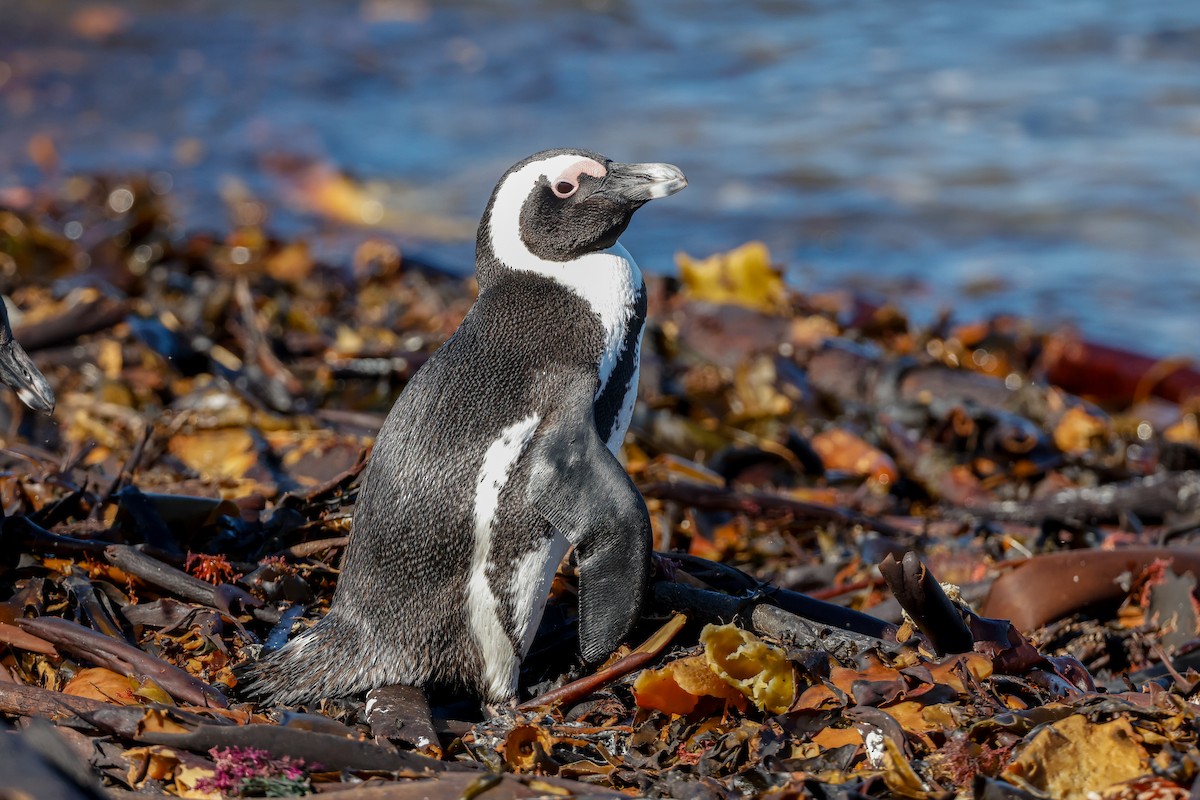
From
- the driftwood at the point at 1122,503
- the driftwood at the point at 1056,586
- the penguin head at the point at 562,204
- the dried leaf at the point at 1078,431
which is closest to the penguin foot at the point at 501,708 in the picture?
the penguin head at the point at 562,204

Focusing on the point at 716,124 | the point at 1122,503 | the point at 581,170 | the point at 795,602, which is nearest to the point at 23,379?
the point at 581,170

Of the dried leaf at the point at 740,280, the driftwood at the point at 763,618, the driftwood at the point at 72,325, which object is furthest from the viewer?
the dried leaf at the point at 740,280

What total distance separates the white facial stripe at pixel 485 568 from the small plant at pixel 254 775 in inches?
21.8

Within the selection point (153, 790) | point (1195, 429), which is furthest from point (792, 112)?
point (153, 790)

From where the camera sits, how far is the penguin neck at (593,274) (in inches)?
117

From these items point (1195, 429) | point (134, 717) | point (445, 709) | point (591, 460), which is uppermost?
point (591, 460)

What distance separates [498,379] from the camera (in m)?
2.85

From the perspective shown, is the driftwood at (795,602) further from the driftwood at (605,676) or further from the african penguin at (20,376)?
the african penguin at (20,376)

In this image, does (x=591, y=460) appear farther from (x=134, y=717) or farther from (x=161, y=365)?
(x=161, y=365)

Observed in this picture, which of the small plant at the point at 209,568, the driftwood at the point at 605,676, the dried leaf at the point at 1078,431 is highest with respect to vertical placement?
the small plant at the point at 209,568

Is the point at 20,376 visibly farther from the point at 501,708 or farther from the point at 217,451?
the point at 217,451

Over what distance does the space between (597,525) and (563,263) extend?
2.28 feet

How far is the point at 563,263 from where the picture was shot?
3.06 m

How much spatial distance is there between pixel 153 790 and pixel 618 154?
31.5ft
